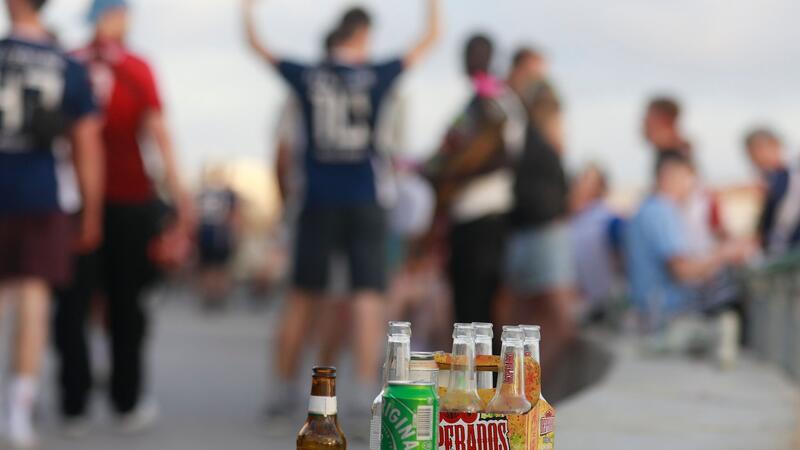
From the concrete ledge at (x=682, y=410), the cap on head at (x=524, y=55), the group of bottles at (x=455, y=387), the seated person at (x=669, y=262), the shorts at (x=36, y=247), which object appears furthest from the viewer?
the cap on head at (x=524, y=55)

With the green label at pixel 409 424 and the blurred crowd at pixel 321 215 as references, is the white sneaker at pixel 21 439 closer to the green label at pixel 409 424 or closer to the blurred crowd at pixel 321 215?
the blurred crowd at pixel 321 215

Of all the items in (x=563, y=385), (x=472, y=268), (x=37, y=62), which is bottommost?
(x=563, y=385)

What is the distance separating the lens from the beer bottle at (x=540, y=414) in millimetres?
2803

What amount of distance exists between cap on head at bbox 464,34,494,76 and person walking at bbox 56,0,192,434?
60.1 inches

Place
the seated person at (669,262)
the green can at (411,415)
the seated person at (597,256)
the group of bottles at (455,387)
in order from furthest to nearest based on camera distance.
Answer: the seated person at (597,256) → the seated person at (669,262) → the group of bottles at (455,387) → the green can at (411,415)

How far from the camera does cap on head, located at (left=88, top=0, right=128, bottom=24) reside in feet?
23.6

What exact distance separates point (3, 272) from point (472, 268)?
229 centimetres

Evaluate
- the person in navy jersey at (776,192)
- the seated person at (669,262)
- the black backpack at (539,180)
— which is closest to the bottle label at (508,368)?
the seated person at (669,262)

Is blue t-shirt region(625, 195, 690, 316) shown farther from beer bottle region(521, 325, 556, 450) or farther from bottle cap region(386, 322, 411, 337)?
bottle cap region(386, 322, 411, 337)

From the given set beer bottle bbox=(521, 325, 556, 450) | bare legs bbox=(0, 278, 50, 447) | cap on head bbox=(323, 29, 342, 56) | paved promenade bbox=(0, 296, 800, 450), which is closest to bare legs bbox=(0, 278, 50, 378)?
bare legs bbox=(0, 278, 50, 447)

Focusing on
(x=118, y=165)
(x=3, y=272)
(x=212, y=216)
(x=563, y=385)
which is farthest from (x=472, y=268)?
(x=212, y=216)

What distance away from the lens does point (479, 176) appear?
744cm

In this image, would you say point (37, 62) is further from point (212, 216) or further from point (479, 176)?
point (212, 216)

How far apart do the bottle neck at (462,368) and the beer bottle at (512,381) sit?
0.17ft
